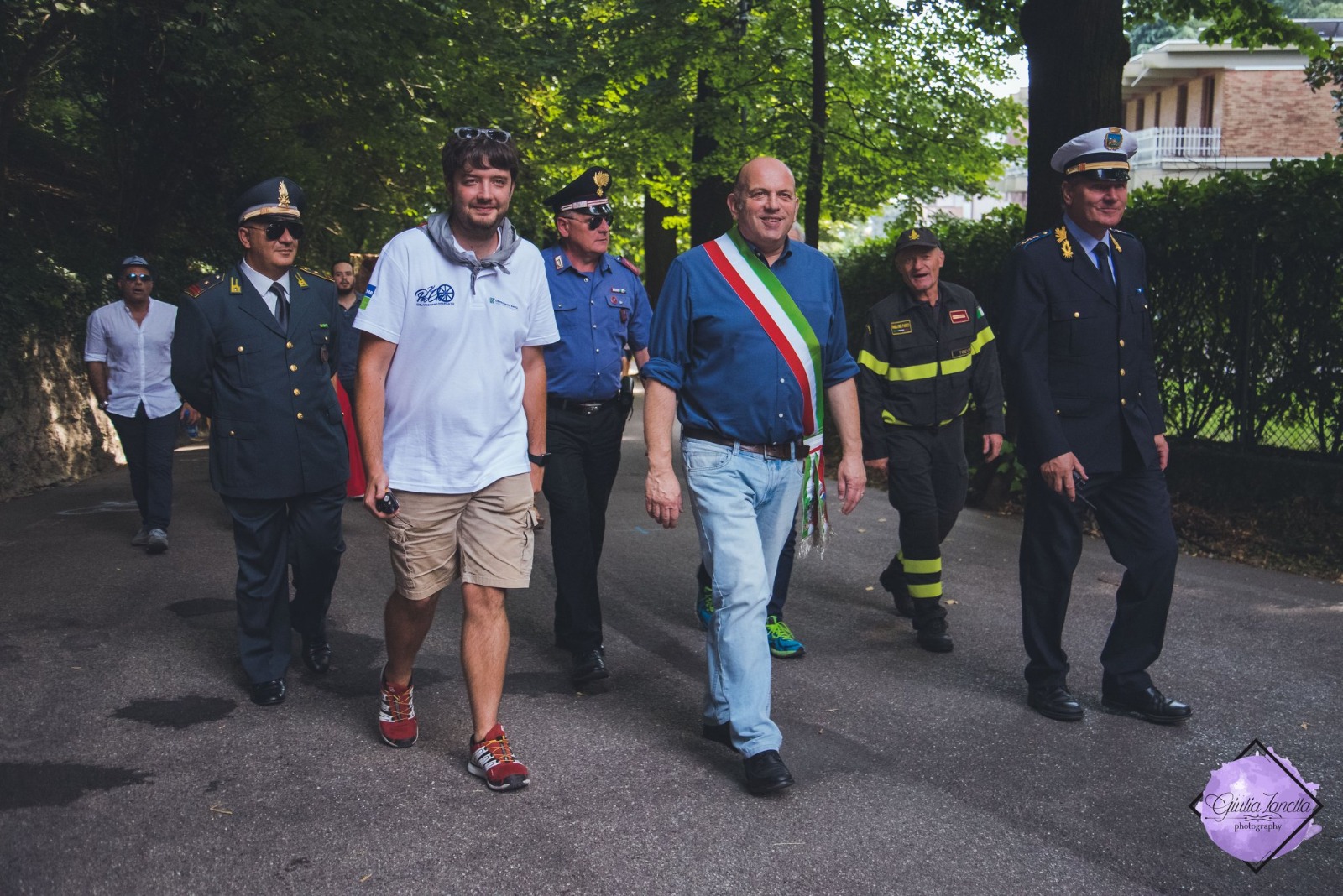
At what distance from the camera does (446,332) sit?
4.54 m

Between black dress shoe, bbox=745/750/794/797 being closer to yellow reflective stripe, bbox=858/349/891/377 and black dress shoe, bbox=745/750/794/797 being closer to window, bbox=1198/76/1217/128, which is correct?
yellow reflective stripe, bbox=858/349/891/377

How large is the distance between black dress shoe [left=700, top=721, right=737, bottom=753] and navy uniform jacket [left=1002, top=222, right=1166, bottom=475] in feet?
5.54

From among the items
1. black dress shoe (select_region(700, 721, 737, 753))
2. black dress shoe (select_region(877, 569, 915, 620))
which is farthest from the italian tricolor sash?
black dress shoe (select_region(877, 569, 915, 620))

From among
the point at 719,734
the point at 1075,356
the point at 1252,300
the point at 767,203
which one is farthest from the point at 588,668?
the point at 1252,300

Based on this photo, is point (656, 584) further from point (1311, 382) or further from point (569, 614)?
point (1311, 382)

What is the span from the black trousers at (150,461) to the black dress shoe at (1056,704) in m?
6.20

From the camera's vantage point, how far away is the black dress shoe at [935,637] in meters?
6.47

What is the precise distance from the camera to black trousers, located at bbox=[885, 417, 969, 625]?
6.65 metres

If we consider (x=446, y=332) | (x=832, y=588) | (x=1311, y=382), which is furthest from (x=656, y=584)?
(x=1311, y=382)

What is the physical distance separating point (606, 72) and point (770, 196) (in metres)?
13.4

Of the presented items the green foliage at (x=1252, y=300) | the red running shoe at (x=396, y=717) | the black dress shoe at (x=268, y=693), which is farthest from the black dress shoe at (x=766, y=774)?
the green foliage at (x=1252, y=300)

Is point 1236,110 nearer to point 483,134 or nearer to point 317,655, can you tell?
point 317,655

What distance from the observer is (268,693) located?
548 centimetres

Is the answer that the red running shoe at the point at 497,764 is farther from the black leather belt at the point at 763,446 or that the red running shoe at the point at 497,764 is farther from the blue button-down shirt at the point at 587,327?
the blue button-down shirt at the point at 587,327
